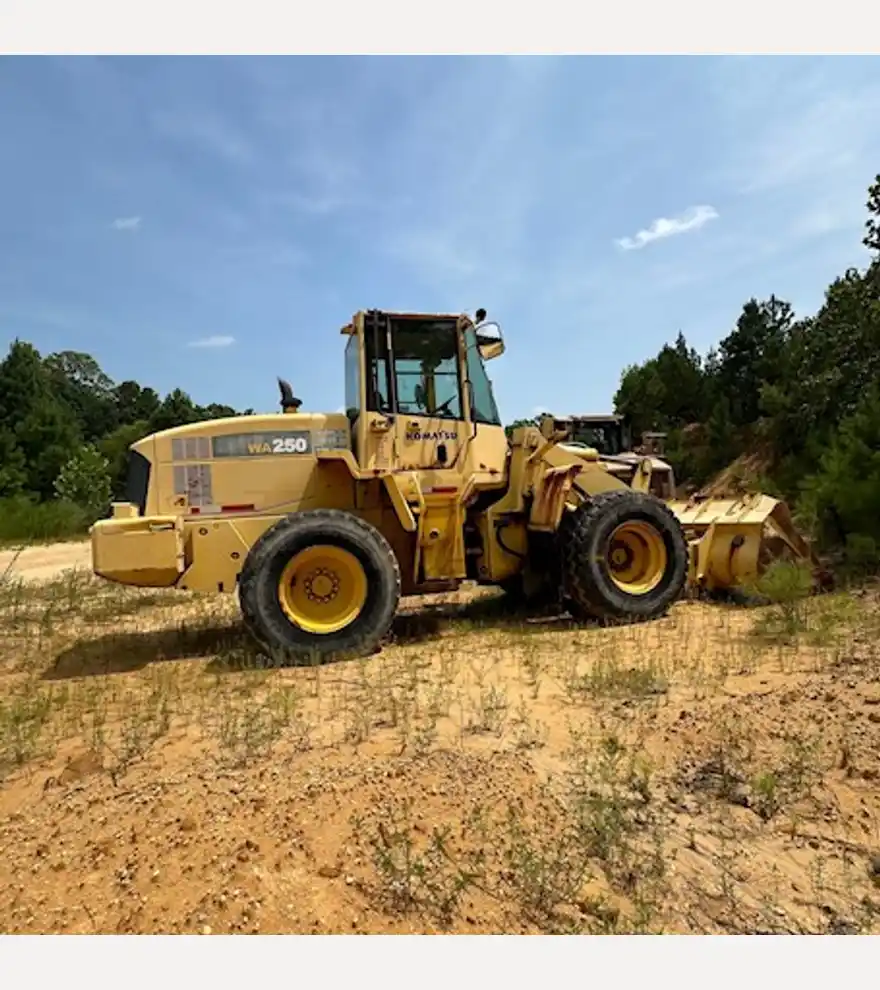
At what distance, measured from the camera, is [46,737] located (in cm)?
473

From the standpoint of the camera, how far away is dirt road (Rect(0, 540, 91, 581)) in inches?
594

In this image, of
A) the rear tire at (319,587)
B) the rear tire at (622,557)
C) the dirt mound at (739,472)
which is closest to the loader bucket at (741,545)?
the rear tire at (622,557)

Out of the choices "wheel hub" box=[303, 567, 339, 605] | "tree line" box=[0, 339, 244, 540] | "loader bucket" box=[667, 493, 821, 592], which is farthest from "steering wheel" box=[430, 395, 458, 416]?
"tree line" box=[0, 339, 244, 540]

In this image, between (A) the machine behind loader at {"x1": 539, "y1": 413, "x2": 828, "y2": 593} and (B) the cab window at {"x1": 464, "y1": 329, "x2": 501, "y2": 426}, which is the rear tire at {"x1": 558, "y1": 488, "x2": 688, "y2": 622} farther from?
(B) the cab window at {"x1": 464, "y1": 329, "x2": 501, "y2": 426}

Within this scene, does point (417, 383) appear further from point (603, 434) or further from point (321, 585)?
point (603, 434)

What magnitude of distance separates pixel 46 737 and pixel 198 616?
4.32 metres

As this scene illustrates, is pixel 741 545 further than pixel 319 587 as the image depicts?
Yes

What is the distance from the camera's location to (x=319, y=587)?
6.73m

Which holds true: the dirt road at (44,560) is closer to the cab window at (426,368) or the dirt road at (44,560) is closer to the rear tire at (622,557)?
the cab window at (426,368)

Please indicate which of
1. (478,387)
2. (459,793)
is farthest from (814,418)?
(459,793)

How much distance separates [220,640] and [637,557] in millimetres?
4136

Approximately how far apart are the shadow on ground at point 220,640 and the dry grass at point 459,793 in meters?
0.25

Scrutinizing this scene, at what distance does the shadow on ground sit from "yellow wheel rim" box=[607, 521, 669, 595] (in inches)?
28.2

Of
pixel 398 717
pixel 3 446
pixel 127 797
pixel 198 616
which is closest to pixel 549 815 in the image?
pixel 398 717
